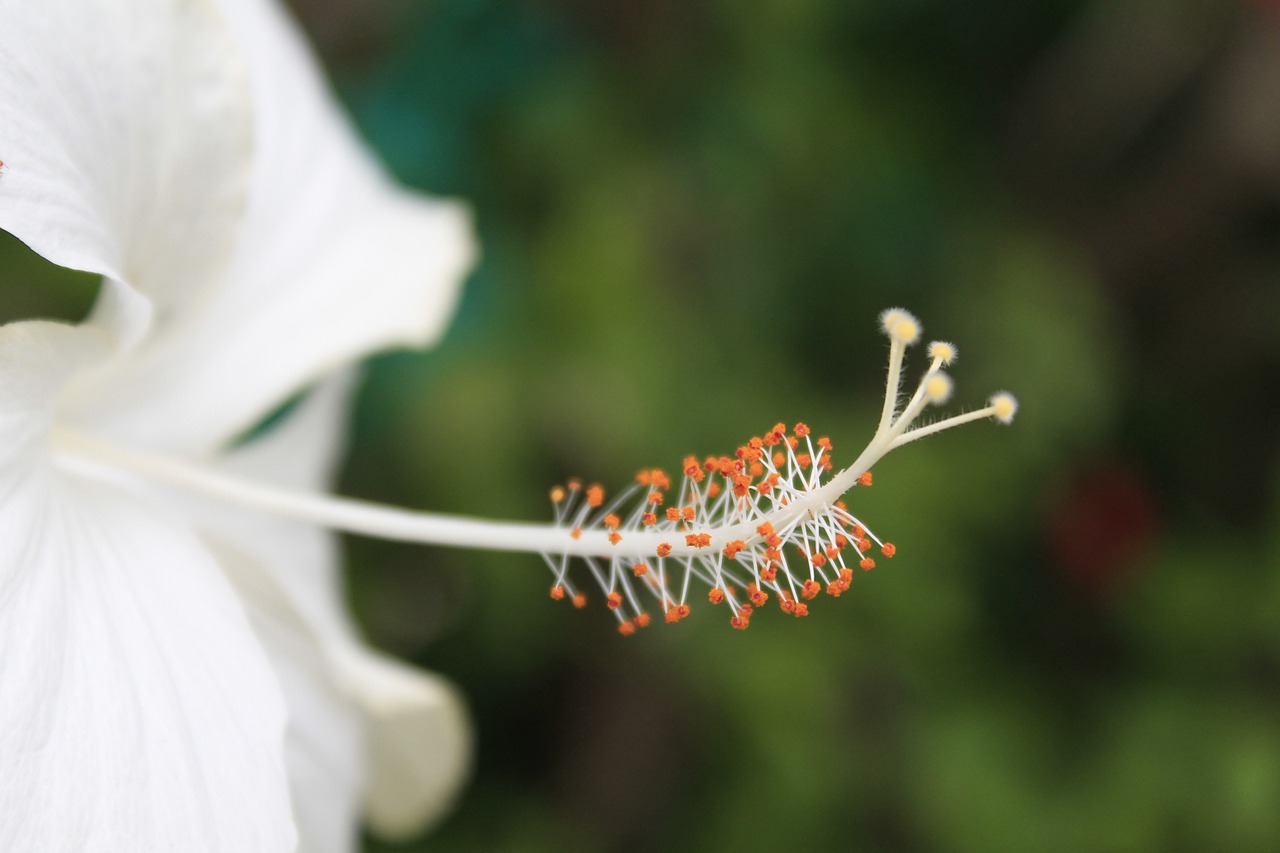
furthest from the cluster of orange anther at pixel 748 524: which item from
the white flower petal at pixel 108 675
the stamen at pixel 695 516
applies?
the white flower petal at pixel 108 675

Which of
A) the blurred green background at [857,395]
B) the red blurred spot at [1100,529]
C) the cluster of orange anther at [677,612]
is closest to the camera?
the cluster of orange anther at [677,612]

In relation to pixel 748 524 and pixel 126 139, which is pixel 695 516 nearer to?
Answer: pixel 748 524

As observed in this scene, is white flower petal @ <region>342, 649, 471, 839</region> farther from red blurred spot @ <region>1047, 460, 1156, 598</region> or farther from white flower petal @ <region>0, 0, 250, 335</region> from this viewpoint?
red blurred spot @ <region>1047, 460, 1156, 598</region>

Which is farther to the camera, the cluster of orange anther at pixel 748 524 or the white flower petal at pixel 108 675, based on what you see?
the cluster of orange anther at pixel 748 524

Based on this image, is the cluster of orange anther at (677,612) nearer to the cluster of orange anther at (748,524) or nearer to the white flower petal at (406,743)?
A: the cluster of orange anther at (748,524)

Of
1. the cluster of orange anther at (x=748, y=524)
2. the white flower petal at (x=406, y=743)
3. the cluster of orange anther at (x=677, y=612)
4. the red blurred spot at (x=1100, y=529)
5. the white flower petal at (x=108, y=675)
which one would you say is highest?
the red blurred spot at (x=1100, y=529)

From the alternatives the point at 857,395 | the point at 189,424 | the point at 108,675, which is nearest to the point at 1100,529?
the point at 857,395

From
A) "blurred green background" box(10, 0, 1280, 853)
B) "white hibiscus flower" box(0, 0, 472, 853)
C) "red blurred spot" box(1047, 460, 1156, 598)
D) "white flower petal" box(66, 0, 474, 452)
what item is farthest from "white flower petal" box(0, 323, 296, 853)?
"red blurred spot" box(1047, 460, 1156, 598)

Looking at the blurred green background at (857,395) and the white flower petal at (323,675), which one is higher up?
the blurred green background at (857,395)
